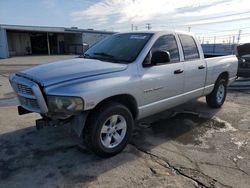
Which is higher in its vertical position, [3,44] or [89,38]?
[89,38]

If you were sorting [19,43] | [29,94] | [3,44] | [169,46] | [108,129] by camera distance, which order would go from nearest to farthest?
[29,94] → [108,129] → [169,46] → [3,44] → [19,43]

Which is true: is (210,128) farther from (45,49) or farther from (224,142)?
(45,49)

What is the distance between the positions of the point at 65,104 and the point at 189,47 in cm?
320

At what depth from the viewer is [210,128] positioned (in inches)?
213

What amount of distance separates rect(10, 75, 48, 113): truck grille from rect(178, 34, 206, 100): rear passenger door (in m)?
2.94

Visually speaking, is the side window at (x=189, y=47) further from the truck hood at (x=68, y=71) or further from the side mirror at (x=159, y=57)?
the truck hood at (x=68, y=71)

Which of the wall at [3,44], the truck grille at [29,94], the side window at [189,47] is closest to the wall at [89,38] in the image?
the wall at [3,44]

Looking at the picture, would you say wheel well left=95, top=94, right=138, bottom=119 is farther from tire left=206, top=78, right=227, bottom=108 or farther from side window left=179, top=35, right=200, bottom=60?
tire left=206, top=78, right=227, bottom=108

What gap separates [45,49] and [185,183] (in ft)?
126

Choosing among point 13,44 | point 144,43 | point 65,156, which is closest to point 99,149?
point 65,156

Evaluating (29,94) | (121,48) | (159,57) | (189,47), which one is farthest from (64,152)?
(189,47)

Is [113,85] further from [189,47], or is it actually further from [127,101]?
[189,47]

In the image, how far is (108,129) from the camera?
3.99m

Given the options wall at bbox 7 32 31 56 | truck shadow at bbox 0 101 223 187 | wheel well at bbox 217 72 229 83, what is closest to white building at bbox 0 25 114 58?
wall at bbox 7 32 31 56
